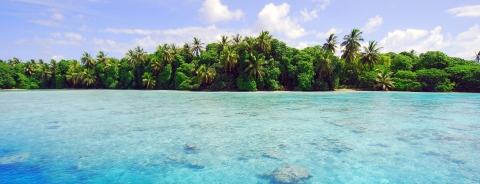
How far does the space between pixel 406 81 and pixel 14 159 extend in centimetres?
5011

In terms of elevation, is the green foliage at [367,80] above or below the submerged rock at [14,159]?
above

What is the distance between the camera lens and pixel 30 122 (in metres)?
16.4

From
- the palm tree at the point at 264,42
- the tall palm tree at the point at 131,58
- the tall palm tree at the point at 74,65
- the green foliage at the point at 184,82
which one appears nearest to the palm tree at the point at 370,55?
the palm tree at the point at 264,42

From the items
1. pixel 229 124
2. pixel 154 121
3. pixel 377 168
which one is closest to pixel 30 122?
pixel 154 121

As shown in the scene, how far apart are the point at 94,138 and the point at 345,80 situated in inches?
1886

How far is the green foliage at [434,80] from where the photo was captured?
43.2 meters

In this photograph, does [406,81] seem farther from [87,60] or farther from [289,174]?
[87,60]

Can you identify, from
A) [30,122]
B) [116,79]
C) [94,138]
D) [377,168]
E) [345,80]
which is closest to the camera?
[377,168]

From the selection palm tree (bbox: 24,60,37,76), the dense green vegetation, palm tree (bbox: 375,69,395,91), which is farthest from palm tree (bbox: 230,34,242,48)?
palm tree (bbox: 24,60,37,76)

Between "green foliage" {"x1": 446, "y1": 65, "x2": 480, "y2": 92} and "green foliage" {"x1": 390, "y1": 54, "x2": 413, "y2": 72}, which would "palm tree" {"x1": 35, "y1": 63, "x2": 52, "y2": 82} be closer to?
"green foliage" {"x1": 390, "y1": 54, "x2": 413, "y2": 72}

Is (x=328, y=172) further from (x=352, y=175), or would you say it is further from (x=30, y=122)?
(x=30, y=122)

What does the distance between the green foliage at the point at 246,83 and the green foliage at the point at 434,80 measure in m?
26.5

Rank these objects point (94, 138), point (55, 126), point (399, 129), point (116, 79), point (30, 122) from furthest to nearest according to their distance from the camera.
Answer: point (116, 79) < point (30, 122) < point (55, 126) < point (399, 129) < point (94, 138)

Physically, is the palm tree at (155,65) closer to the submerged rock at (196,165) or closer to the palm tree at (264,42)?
the palm tree at (264,42)
